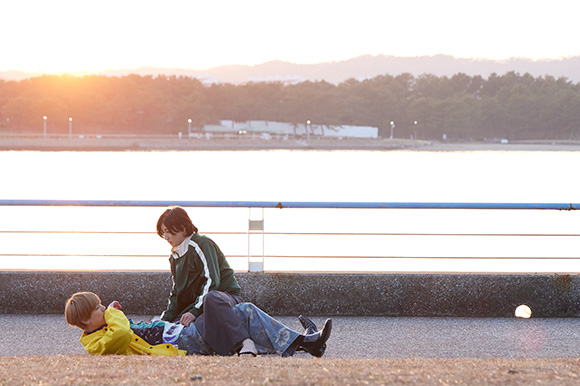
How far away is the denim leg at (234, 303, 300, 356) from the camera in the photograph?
16.4 ft

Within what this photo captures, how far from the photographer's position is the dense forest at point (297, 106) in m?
141

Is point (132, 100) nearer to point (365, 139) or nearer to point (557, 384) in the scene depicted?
point (365, 139)

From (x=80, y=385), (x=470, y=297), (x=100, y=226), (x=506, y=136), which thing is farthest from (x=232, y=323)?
(x=506, y=136)

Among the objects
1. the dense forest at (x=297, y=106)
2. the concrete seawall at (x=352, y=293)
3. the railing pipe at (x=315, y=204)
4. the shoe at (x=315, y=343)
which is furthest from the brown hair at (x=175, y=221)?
the dense forest at (x=297, y=106)

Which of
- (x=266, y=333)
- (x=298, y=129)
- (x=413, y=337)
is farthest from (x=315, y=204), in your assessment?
(x=298, y=129)

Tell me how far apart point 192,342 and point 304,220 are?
2688 cm

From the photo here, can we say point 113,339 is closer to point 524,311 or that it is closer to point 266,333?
point 266,333

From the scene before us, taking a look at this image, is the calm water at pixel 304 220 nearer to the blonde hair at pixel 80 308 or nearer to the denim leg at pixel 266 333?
the denim leg at pixel 266 333

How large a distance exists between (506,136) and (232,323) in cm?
17499

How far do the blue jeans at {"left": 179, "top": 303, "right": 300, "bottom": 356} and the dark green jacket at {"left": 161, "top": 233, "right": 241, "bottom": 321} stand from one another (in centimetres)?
18

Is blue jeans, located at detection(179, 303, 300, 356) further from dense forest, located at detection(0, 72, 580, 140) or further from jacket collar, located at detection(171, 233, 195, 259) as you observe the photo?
dense forest, located at detection(0, 72, 580, 140)

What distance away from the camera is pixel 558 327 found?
649 centimetres

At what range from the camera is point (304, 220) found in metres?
31.8

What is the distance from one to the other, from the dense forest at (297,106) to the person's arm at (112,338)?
5439 inches
